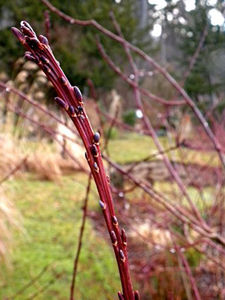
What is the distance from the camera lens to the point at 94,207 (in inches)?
147

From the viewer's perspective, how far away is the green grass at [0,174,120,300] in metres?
1.97

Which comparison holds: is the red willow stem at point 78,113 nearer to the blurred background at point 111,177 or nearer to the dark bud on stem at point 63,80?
the dark bud on stem at point 63,80

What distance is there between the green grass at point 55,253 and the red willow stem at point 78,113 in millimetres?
1087

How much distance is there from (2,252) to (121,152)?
15.0 feet

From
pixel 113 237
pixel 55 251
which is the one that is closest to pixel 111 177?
pixel 55 251

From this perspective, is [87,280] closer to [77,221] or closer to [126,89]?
[77,221]

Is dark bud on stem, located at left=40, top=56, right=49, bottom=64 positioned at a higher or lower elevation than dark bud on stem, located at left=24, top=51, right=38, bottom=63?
lower

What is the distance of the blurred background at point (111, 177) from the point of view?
3.39ft

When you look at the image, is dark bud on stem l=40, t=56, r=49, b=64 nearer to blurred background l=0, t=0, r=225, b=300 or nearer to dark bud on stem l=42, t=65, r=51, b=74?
dark bud on stem l=42, t=65, r=51, b=74

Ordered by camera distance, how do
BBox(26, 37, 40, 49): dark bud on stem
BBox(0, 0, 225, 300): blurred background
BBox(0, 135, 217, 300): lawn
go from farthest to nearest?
BBox(0, 135, 217, 300): lawn → BBox(0, 0, 225, 300): blurred background → BBox(26, 37, 40, 49): dark bud on stem

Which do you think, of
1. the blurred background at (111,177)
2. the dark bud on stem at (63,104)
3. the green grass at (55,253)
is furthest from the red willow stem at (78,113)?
the green grass at (55,253)

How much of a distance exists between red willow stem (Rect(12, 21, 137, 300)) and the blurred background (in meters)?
0.43

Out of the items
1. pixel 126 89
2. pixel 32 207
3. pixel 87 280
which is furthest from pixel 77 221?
pixel 126 89

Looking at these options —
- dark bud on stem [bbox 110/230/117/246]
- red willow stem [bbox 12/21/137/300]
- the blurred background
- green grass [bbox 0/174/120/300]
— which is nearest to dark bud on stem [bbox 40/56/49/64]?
red willow stem [bbox 12/21/137/300]
